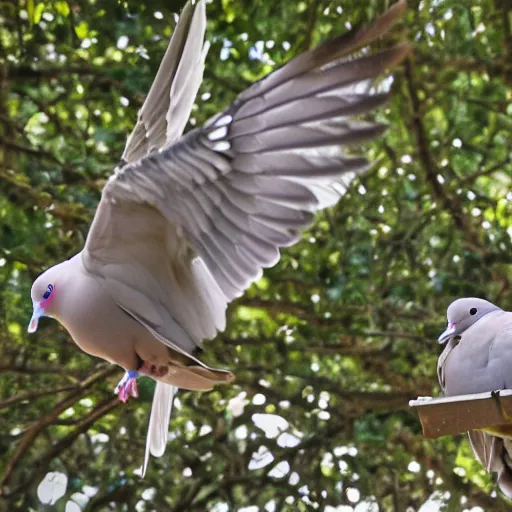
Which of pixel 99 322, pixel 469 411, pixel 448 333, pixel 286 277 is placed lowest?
pixel 469 411

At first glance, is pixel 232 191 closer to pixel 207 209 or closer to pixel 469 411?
pixel 207 209

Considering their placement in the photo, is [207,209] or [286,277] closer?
[207,209]

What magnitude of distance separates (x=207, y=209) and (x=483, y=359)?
1.31ft

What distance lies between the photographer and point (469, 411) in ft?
3.76

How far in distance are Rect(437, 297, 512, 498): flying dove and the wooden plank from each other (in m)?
0.06

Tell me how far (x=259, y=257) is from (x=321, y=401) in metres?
1.21

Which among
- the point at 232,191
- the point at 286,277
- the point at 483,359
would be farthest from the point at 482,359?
the point at 286,277

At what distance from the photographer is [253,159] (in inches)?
48.1

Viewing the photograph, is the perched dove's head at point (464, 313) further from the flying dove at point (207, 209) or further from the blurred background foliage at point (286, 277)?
the blurred background foliage at point (286, 277)

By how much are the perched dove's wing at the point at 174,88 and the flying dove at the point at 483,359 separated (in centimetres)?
62

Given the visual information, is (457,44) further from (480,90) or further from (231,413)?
(231,413)

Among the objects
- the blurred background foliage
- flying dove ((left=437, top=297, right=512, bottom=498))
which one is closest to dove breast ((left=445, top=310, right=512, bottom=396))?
flying dove ((left=437, top=297, right=512, bottom=498))

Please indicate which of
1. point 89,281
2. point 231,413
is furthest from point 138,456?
point 89,281

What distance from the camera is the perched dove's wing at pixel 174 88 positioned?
1608 millimetres
